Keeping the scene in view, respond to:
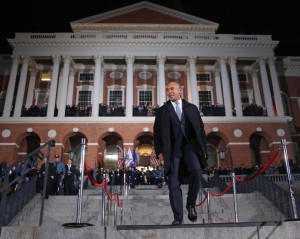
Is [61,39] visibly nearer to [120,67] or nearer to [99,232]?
[120,67]

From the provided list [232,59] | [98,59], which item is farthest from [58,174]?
[232,59]

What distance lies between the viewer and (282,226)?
4.34 metres

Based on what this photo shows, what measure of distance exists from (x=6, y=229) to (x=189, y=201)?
2530 mm

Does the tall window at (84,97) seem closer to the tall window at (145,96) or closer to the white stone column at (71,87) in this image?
the white stone column at (71,87)

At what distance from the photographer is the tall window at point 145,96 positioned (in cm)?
3274

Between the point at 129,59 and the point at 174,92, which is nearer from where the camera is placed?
the point at 174,92

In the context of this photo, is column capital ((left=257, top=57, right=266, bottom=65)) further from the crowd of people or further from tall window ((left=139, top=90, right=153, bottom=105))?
the crowd of people

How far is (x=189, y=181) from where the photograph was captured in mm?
4699

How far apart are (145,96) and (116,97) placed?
9.13 ft

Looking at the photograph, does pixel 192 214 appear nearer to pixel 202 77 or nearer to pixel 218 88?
pixel 218 88

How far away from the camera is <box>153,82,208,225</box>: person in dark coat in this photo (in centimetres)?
465

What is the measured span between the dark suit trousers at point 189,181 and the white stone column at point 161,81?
24.7 meters

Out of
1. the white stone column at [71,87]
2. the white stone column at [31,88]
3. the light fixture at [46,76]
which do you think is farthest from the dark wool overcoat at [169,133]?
the light fixture at [46,76]

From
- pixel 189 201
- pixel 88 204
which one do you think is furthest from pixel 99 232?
pixel 88 204
